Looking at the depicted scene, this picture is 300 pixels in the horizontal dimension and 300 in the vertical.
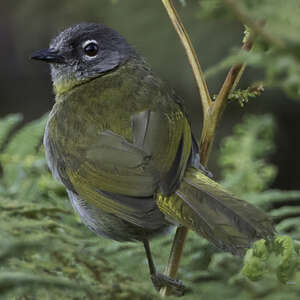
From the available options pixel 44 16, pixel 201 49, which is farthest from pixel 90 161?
pixel 44 16

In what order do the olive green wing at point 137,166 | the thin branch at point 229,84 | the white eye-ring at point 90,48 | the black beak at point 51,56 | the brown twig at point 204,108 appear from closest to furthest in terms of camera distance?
1. the thin branch at point 229,84
2. the brown twig at point 204,108
3. the olive green wing at point 137,166
4. the black beak at point 51,56
5. the white eye-ring at point 90,48

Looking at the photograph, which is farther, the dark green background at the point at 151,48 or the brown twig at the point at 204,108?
the dark green background at the point at 151,48

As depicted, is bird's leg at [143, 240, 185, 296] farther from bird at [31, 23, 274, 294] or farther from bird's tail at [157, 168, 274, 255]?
bird's tail at [157, 168, 274, 255]

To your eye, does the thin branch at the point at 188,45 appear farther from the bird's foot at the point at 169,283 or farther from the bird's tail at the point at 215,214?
the bird's foot at the point at 169,283

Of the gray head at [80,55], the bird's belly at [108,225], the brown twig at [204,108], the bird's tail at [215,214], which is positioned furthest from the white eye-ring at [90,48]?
the brown twig at [204,108]

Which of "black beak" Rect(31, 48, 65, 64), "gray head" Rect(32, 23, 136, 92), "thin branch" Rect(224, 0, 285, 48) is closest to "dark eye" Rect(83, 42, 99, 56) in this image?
"gray head" Rect(32, 23, 136, 92)

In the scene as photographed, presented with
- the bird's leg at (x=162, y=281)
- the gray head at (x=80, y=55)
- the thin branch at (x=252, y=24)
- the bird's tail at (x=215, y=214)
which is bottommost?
the bird's leg at (x=162, y=281)

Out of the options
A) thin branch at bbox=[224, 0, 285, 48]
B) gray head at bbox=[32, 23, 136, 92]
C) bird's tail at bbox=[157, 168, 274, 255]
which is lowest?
bird's tail at bbox=[157, 168, 274, 255]
